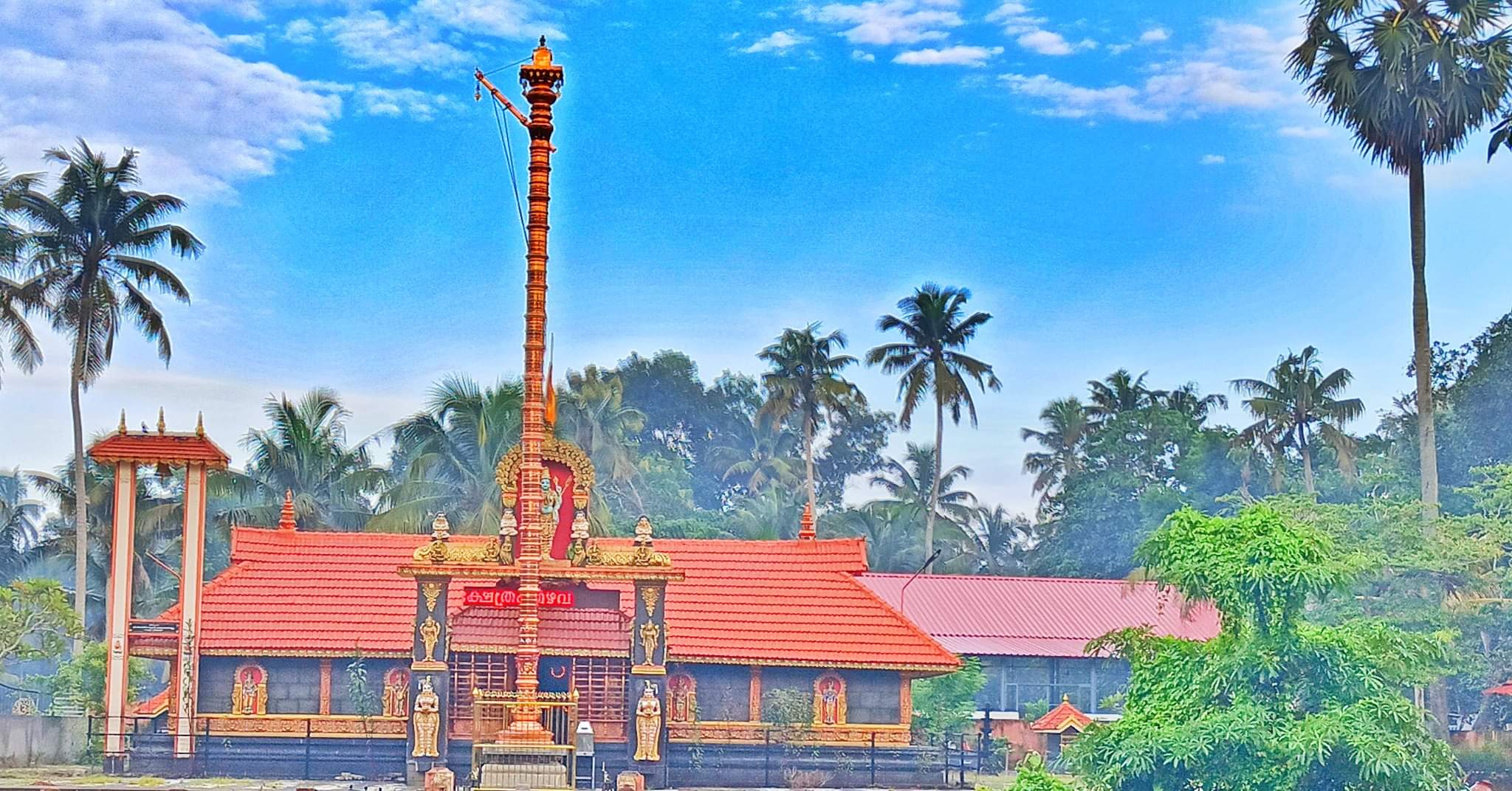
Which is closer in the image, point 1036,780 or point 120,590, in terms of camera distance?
point 1036,780

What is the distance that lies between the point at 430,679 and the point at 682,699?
482 cm

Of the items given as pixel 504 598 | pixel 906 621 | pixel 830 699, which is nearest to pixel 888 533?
pixel 906 621

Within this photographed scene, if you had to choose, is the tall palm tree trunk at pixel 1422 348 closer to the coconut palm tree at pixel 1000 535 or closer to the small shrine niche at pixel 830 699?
the small shrine niche at pixel 830 699

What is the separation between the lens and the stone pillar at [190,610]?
100 feet

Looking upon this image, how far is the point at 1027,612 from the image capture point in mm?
43125

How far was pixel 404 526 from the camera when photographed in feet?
150

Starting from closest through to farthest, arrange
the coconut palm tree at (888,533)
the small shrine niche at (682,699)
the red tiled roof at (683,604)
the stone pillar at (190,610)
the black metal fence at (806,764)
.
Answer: the stone pillar at (190,610) < the black metal fence at (806,764) < the red tiled roof at (683,604) < the small shrine niche at (682,699) < the coconut palm tree at (888,533)

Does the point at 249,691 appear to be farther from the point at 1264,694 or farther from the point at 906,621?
the point at 1264,694

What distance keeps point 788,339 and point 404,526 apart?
19.1m

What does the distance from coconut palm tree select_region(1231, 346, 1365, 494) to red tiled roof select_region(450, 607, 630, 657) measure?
3274 cm

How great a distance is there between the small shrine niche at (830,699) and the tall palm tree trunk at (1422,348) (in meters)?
12.2

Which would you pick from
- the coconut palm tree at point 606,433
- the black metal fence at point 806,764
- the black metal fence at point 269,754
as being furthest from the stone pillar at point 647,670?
the coconut palm tree at point 606,433

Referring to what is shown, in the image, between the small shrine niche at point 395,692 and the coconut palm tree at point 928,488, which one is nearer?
the small shrine niche at point 395,692

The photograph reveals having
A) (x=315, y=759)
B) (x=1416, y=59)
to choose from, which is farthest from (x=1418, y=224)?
(x=315, y=759)
